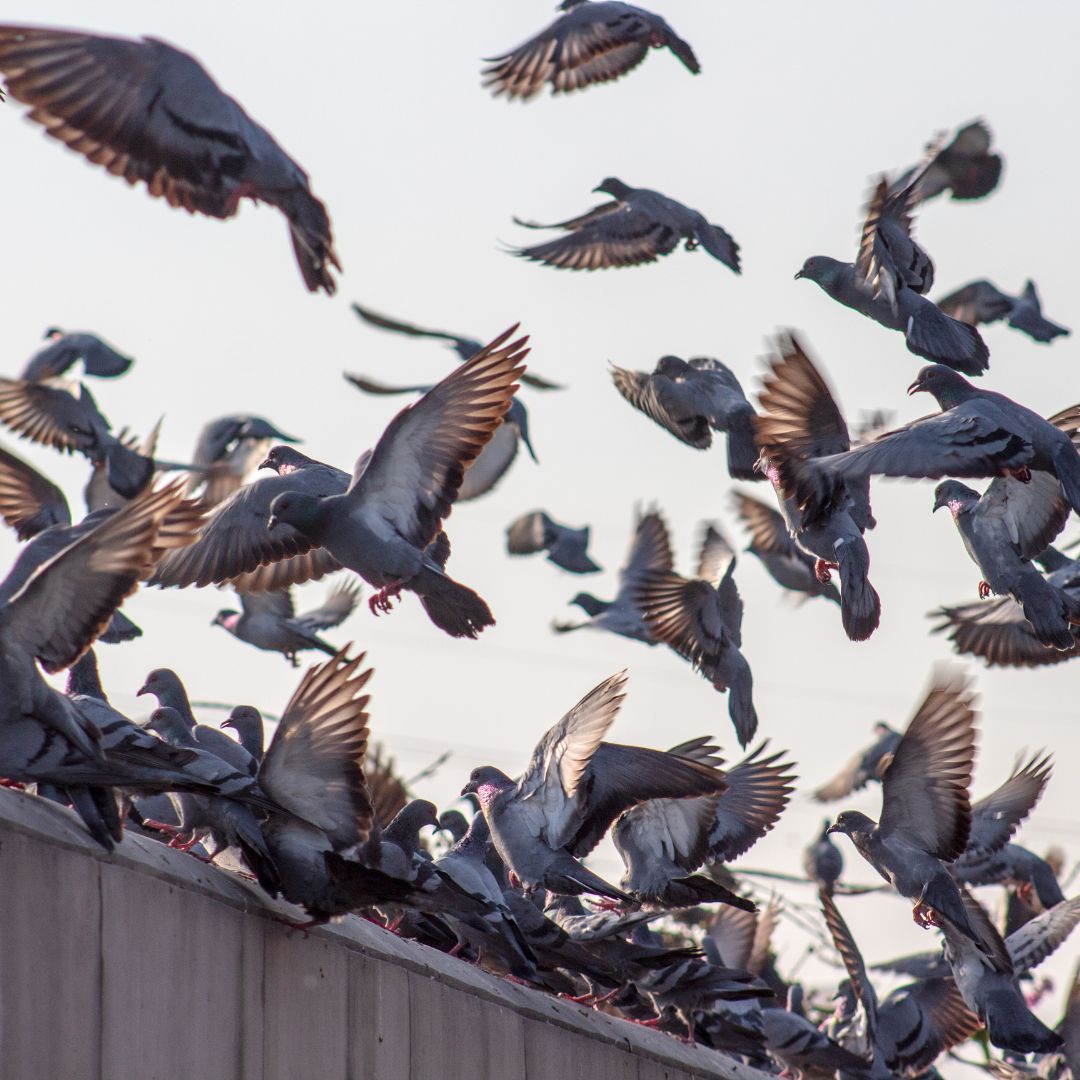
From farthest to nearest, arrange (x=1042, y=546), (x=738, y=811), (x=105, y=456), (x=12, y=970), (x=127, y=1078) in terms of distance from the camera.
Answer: (x=105, y=456)
(x=738, y=811)
(x=1042, y=546)
(x=127, y=1078)
(x=12, y=970)

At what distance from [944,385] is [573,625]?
665 cm

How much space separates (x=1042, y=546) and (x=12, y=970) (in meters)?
7.30

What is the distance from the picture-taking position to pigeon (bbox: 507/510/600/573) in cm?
2112

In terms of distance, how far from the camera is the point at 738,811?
14625 mm

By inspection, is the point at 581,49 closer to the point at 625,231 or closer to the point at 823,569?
the point at 625,231

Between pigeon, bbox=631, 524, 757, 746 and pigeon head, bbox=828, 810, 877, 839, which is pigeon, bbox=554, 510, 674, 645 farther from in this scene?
pigeon head, bbox=828, 810, 877, 839

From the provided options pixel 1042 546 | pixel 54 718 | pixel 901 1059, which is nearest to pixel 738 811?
pixel 901 1059

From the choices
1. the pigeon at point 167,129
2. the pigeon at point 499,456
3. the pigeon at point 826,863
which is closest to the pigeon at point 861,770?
the pigeon at point 826,863

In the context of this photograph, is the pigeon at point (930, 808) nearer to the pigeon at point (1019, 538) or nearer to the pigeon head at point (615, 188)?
the pigeon at point (1019, 538)

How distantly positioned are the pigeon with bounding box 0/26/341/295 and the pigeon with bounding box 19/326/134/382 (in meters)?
9.00

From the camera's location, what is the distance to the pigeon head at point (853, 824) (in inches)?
506

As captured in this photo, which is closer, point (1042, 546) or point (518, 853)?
point (518, 853)

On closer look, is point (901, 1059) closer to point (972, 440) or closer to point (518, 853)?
point (518, 853)

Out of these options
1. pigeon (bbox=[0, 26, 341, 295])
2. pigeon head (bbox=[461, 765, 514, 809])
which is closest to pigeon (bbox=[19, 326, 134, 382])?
pigeon head (bbox=[461, 765, 514, 809])
